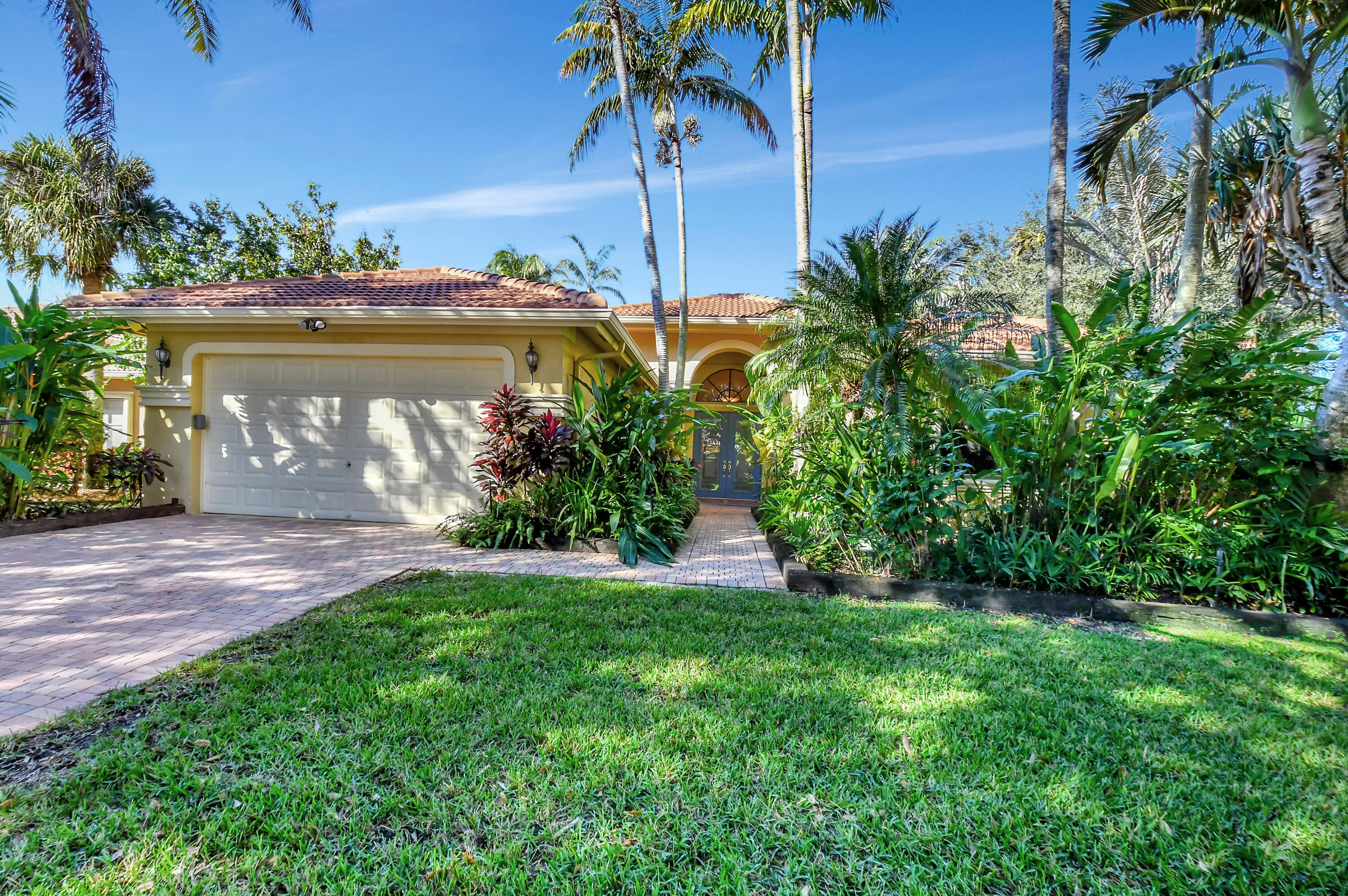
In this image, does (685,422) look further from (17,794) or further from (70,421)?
(70,421)

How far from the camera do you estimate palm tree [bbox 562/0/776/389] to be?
13734 mm

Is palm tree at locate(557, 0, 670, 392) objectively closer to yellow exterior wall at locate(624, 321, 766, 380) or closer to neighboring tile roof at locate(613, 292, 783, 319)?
yellow exterior wall at locate(624, 321, 766, 380)

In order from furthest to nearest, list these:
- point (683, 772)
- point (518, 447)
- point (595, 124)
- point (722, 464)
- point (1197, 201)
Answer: point (722, 464) → point (595, 124) → point (518, 447) → point (1197, 201) → point (683, 772)

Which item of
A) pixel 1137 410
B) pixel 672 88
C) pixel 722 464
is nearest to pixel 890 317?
pixel 1137 410

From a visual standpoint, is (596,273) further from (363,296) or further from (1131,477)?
(1131,477)

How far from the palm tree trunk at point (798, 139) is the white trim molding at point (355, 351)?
5.11 metres

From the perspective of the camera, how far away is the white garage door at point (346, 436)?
8594 mm

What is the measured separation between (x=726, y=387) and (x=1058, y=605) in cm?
1130

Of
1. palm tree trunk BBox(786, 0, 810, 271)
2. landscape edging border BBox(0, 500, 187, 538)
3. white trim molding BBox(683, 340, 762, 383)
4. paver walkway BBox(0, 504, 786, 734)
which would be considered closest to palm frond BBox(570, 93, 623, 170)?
palm tree trunk BBox(786, 0, 810, 271)

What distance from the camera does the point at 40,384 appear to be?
725 cm

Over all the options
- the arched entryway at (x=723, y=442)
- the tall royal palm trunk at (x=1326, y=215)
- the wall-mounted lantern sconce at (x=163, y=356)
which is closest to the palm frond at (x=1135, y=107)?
the tall royal palm trunk at (x=1326, y=215)

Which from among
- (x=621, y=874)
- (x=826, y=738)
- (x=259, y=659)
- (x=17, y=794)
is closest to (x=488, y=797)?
(x=621, y=874)

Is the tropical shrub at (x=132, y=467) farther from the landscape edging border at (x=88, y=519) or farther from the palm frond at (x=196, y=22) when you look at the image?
the palm frond at (x=196, y=22)

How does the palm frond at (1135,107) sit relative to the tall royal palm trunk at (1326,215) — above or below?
above
